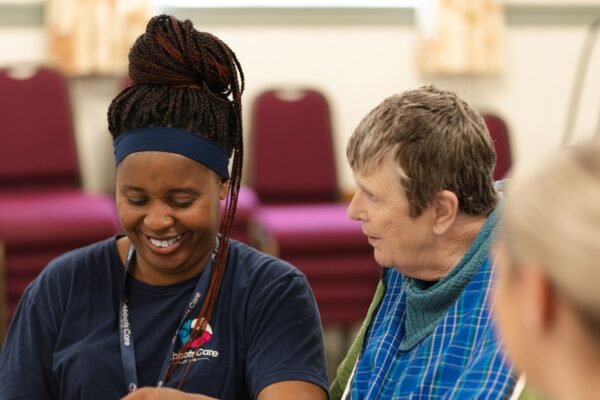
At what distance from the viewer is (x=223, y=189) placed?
2.28 meters

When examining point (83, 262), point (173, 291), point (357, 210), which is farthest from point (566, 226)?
point (83, 262)

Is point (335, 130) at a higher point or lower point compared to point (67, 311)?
lower

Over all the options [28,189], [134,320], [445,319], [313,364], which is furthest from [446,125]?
[28,189]

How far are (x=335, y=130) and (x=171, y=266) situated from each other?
11.2 feet

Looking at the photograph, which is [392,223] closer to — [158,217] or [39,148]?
[158,217]

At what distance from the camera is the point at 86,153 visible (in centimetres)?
525

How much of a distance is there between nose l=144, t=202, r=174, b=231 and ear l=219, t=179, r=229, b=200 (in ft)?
0.47

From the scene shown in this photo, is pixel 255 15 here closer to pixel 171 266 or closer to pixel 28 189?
pixel 28 189

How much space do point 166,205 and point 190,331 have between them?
0.87 ft

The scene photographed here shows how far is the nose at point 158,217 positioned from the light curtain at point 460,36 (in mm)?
3567

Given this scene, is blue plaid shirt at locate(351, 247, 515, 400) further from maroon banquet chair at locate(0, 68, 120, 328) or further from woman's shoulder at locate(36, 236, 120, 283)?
maroon banquet chair at locate(0, 68, 120, 328)

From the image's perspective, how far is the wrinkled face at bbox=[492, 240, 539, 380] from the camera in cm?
105

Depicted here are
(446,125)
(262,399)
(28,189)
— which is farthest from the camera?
(28,189)

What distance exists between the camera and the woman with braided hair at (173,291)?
216 cm
